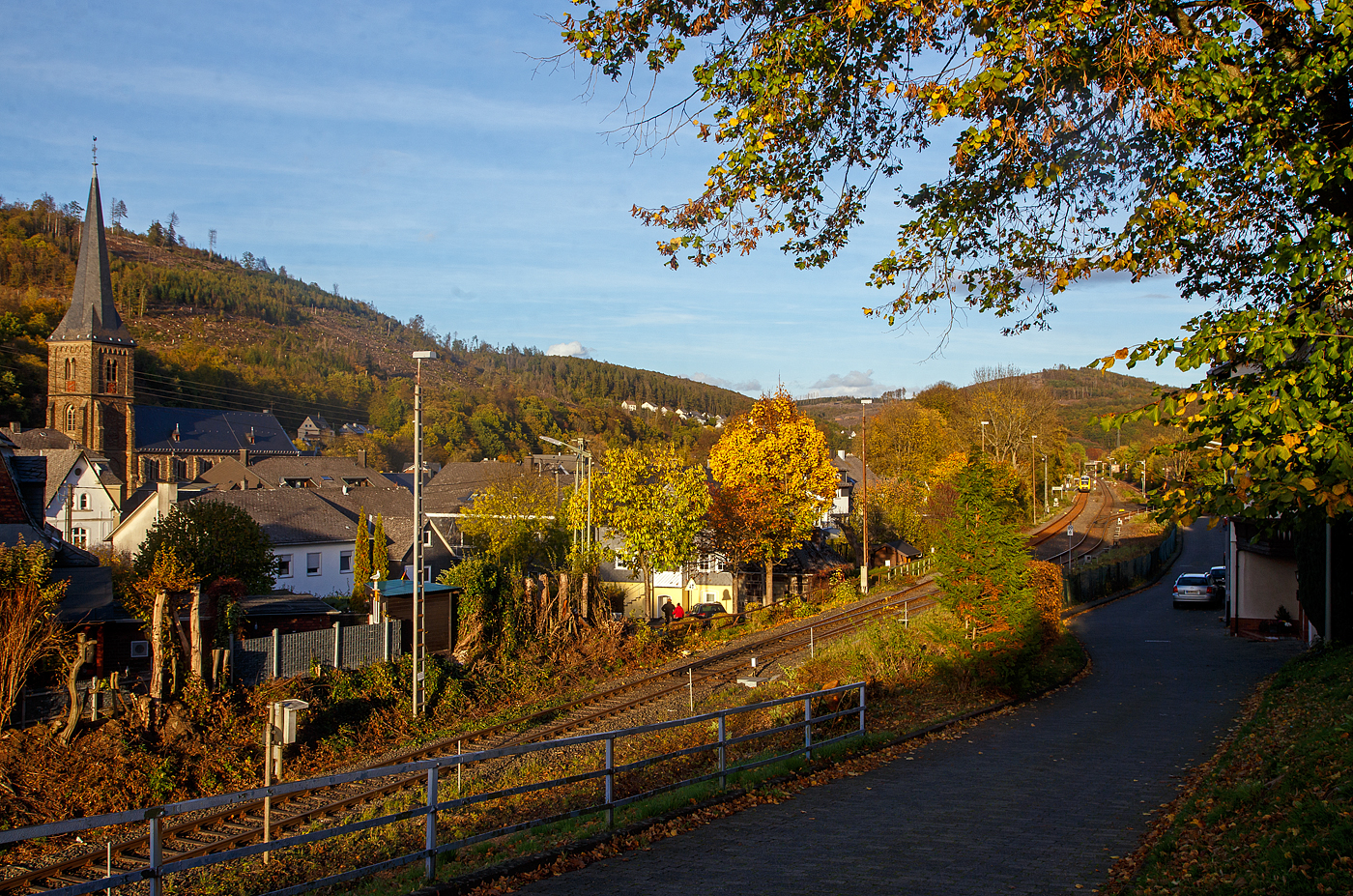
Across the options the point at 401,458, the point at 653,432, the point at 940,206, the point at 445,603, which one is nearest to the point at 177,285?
the point at 401,458

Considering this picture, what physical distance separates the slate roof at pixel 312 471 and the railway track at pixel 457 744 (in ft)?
175

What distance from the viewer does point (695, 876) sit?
20.3 feet

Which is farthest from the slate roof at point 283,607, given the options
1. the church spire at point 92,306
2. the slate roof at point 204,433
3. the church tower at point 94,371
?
the church spire at point 92,306

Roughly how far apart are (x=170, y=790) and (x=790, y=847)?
1395 cm

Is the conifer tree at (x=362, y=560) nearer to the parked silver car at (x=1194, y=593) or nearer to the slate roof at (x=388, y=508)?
the slate roof at (x=388, y=508)

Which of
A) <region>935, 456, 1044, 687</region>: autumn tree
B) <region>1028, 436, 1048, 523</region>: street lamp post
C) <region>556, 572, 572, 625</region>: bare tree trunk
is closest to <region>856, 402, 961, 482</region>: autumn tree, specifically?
<region>1028, 436, 1048, 523</region>: street lamp post

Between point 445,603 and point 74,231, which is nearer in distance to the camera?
point 445,603

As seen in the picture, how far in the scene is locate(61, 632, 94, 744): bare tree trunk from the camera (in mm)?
16156

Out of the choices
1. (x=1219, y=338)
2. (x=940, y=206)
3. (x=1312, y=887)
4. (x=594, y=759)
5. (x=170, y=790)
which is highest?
(x=940, y=206)

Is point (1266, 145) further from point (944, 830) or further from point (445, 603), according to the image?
point (445, 603)

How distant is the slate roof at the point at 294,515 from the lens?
46.1 metres

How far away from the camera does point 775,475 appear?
119 ft

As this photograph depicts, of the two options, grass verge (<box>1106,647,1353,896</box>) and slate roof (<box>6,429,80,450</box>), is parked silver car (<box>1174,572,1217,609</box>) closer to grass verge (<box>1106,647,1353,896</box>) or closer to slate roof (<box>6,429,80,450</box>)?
grass verge (<box>1106,647,1353,896</box>)

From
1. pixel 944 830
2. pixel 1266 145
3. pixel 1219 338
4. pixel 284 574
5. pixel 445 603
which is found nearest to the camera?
pixel 1219 338
